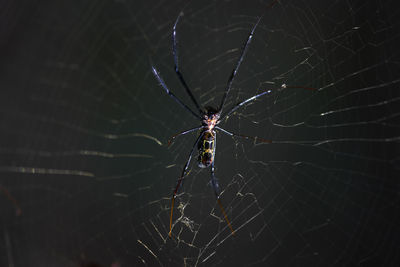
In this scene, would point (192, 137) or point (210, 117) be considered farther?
point (192, 137)

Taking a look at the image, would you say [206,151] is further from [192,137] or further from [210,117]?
[192,137]

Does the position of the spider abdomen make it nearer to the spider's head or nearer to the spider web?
the spider's head

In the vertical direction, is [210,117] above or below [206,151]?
above

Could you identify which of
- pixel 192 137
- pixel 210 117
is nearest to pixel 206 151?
pixel 210 117

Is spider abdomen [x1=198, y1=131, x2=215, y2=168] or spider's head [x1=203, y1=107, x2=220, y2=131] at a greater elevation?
spider's head [x1=203, y1=107, x2=220, y2=131]

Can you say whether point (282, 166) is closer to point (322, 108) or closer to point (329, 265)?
point (322, 108)

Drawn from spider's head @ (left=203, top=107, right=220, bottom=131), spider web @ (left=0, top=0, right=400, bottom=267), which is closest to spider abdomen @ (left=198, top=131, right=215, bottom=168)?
spider's head @ (left=203, top=107, right=220, bottom=131)

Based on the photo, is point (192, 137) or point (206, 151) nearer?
point (206, 151)
